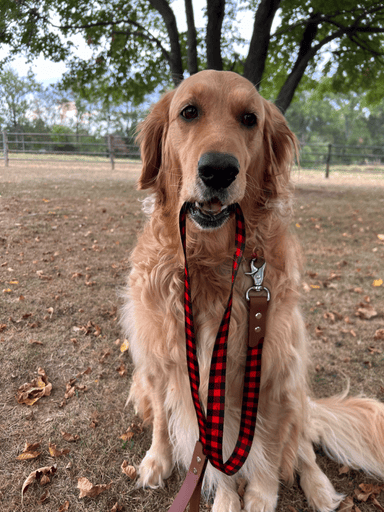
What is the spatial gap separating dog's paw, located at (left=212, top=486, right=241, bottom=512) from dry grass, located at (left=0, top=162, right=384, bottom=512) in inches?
9.8

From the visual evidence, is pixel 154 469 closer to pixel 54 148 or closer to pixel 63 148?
pixel 54 148

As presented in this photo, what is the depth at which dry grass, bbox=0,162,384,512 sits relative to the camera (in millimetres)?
1939

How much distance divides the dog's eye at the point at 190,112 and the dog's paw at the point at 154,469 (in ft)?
6.20

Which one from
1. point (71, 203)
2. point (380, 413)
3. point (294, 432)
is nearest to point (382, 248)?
point (380, 413)

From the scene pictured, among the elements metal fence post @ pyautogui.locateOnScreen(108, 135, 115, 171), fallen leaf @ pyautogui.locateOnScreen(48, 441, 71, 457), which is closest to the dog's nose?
fallen leaf @ pyautogui.locateOnScreen(48, 441, 71, 457)

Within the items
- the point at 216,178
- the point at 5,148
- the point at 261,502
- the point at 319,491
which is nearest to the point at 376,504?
the point at 319,491

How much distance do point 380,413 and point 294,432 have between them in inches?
24.5

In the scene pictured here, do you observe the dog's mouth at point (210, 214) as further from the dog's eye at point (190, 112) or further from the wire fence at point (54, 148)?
the wire fence at point (54, 148)

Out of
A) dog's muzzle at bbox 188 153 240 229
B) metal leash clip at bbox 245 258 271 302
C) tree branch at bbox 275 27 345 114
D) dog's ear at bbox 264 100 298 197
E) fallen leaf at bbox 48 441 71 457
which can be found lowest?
fallen leaf at bbox 48 441 71 457

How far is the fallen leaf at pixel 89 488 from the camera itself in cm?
183

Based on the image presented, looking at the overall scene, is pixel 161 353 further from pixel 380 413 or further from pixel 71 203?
pixel 71 203

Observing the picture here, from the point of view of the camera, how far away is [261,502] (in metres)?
1.83

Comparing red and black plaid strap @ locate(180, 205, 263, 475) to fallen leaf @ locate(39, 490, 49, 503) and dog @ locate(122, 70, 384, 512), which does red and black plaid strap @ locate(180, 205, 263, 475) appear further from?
fallen leaf @ locate(39, 490, 49, 503)

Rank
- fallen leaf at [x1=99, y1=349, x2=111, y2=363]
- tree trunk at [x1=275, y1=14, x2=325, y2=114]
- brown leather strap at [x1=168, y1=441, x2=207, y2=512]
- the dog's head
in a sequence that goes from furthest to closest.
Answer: tree trunk at [x1=275, y1=14, x2=325, y2=114], fallen leaf at [x1=99, y1=349, x2=111, y2=363], the dog's head, brown leather strap at [x1=168, y1=441, x2=207, y2=512]
